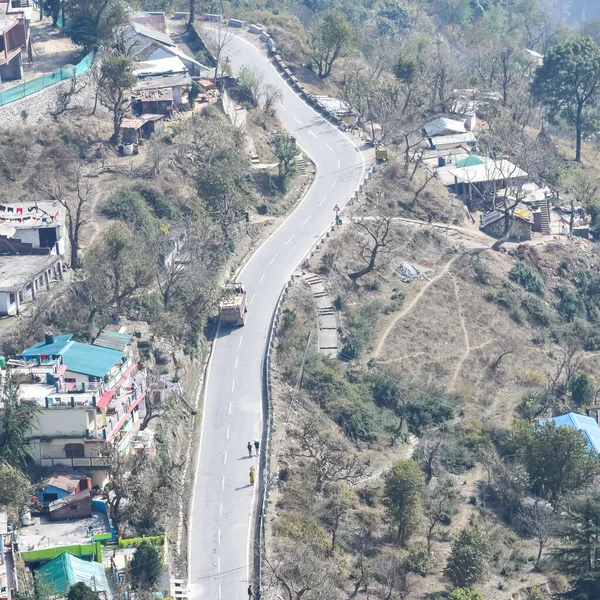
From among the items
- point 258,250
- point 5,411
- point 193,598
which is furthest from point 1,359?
point 258,250

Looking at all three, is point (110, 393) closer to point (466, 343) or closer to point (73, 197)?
point (73, 197)

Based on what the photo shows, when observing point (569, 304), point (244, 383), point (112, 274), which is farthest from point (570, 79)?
point (112, 274)

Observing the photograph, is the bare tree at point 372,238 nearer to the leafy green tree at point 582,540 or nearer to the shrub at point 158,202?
the shrub at point 158,202

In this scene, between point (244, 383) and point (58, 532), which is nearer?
point (58, 532)

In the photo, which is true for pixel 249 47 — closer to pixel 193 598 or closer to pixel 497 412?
pixel 497 412

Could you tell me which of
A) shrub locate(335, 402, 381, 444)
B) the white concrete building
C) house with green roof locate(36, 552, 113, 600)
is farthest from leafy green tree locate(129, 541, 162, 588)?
the white concrete building

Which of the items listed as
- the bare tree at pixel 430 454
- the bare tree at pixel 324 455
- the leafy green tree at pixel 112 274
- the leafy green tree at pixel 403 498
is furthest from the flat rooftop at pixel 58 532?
the bare tree at pixel 430 454
